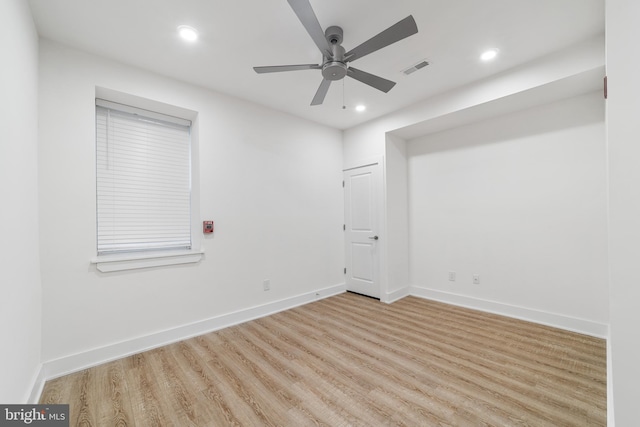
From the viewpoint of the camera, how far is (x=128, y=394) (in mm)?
2021

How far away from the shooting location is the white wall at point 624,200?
1156 mm

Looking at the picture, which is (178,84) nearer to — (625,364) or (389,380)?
(389,380)

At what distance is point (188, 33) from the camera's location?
2293mm

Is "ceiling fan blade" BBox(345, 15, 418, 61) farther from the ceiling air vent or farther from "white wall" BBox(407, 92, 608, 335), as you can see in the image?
"white wall" BBox(407, 92, 608, 335)

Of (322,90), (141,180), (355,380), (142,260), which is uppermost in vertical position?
(322,90)

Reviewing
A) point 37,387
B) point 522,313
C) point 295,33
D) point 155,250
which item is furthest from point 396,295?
point 37,387

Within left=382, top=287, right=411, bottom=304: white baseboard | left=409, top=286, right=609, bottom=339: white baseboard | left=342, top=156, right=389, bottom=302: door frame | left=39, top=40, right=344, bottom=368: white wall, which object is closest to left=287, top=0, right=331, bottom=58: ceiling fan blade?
left=39, top=40, right=344, bottom=368: white wall

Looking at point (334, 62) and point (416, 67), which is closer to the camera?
point (334, 62)

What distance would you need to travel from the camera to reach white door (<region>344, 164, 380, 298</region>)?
4.29 m

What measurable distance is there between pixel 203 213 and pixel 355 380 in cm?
235

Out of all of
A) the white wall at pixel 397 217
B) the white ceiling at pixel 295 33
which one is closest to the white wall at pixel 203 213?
the white ceiling at pixel 295 33

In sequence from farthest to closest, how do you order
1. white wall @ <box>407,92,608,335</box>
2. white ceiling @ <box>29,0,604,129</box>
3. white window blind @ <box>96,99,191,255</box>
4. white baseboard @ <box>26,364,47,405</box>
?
white wall @ <box>407,92,608,335</box> → white window blind @ <box>96,99,191,255</box> → white ceiling @ <box>29,0,604,129</box> → white baseboard @ <box>26,364,47,405</box>

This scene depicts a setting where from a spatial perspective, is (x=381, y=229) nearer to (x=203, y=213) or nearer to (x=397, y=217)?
(x=397, y=217)

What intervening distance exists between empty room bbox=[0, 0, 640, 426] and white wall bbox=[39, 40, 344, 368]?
2 centimetres
